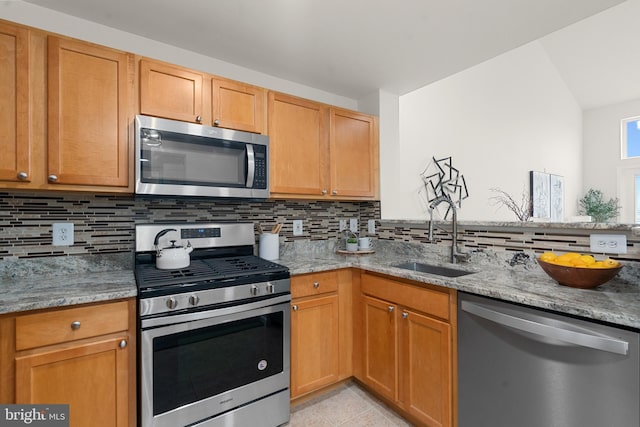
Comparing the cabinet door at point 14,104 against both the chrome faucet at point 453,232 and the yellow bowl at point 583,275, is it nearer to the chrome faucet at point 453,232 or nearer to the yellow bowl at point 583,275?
the chrome faucet at point 453,232

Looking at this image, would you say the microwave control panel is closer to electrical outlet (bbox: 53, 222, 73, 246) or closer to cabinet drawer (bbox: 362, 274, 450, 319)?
cabinet drawer (bbox: 362, 274, 450, 319)

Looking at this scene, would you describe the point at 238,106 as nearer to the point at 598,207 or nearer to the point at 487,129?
the point at 487,129

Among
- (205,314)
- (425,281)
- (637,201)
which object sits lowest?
(205,314)

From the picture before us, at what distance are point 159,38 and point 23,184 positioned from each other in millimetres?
1128

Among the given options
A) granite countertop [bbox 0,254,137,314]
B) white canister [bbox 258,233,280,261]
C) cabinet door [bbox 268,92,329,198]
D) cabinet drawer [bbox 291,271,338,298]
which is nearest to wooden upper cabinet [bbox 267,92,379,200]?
cabinet door [bbox 268,92,329,198]

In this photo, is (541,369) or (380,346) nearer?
(541,369)

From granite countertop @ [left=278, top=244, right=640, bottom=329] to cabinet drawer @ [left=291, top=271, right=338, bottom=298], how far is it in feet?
0.19

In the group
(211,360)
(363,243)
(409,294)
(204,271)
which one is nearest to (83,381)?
(211,360)

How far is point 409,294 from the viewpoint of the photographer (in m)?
1.68

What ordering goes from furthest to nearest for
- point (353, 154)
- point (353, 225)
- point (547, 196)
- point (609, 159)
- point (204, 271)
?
1. point (609, 159)
2. point (547, 196)
3. point (353, 225)
4. point (353, 154)
5. point (204, 271)

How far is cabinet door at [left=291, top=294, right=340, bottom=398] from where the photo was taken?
182cm

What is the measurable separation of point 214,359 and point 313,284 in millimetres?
685

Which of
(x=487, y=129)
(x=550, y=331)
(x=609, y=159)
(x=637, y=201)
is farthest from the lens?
(x=609, y=159)

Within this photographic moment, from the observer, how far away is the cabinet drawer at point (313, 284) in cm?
182
